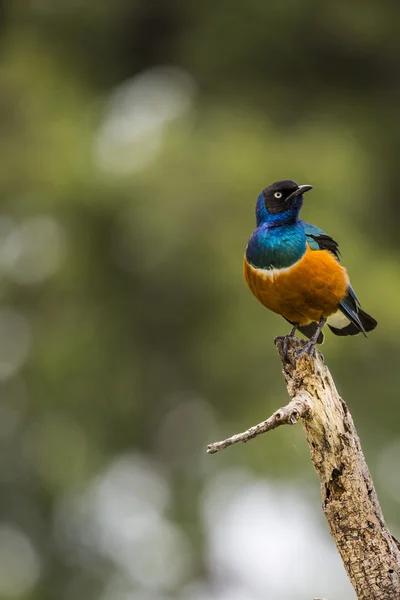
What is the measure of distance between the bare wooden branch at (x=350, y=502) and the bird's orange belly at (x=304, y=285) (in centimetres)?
84

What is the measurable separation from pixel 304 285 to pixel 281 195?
1.50 feet

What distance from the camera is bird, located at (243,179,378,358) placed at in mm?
4500

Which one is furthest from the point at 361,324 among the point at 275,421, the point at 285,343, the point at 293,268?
the point at 275,421

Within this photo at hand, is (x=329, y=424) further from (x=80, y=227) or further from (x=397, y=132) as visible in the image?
(x=397, y=132)

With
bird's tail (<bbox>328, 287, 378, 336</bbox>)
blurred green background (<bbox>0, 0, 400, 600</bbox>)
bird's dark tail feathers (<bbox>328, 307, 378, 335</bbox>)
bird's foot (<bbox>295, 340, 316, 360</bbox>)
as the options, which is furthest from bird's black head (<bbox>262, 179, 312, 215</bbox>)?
blurred green background (<bbox>0, 0, 400, 600</bbox>)

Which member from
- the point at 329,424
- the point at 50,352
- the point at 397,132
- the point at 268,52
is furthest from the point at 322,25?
the point at 329,424

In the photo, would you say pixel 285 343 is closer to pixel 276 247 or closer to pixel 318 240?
pixel 276 247

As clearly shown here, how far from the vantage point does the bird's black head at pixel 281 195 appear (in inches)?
185

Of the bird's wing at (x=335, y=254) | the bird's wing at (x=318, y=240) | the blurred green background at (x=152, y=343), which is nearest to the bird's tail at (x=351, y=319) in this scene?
the bird's wing at (x=335, y=254)

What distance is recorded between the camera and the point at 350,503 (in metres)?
3.59

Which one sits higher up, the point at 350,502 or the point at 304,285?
the point at 304,285

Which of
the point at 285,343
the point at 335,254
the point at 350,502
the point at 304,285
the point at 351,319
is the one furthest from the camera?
the point at 335,254

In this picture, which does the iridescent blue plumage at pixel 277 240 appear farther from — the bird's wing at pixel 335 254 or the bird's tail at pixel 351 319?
the bird's tail at pixel 351 319

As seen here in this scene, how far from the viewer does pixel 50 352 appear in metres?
10.1
